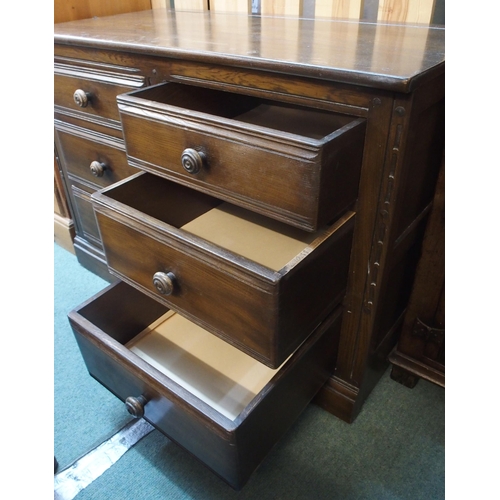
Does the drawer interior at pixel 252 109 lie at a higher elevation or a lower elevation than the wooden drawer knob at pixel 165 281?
higher

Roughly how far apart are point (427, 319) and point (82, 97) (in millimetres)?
914

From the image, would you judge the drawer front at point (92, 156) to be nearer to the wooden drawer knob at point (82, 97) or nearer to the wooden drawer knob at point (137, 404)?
the wooden drawer knob at point (82, 97)

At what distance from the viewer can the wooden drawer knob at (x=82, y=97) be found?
98 cm

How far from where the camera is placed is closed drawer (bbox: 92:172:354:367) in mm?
622

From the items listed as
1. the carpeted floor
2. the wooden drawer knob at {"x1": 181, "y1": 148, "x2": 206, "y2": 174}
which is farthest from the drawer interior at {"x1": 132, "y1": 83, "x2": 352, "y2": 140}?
the carpeted floor

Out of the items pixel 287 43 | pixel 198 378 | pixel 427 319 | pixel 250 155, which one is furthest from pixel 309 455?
pixel 287 43

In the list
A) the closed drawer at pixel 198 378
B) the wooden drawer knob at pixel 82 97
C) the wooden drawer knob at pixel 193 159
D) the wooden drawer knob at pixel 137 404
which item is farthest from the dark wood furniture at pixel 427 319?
the wooden drawer knob at pixel 82 97

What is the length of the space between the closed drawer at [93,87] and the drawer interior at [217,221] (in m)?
0.22

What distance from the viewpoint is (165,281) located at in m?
0.72

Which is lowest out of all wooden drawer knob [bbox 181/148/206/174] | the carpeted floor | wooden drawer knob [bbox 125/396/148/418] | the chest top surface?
the carpeted floor

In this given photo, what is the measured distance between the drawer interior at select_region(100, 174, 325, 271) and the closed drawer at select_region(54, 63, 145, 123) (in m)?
0.22

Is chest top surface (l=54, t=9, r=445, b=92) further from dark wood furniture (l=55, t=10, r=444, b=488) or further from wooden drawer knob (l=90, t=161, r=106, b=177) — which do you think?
wooden drawer knob (l=90, t=161, r=106, b=177)

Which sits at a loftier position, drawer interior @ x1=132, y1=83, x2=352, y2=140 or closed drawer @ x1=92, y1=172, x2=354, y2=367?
drawer interior @ x1=132, y1=83, x2=352, y2=140
